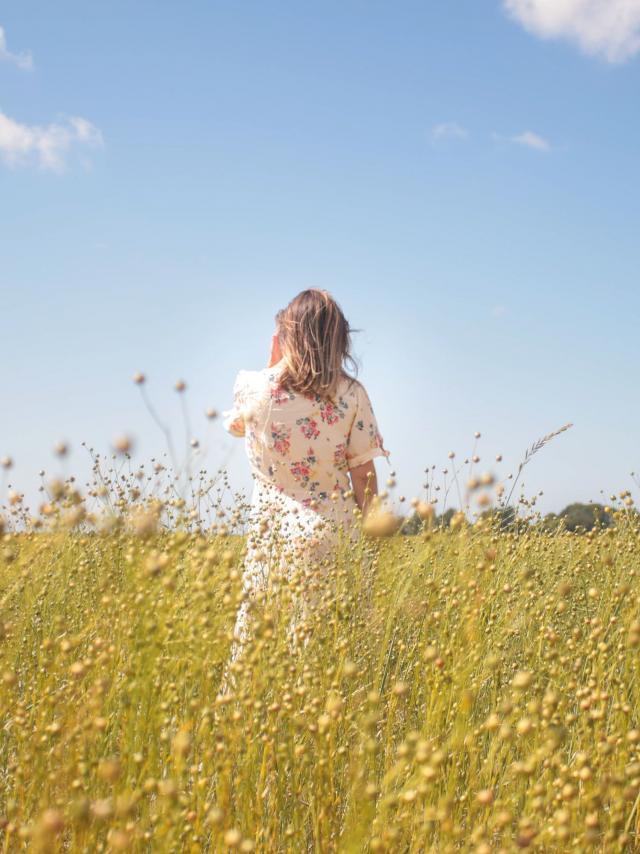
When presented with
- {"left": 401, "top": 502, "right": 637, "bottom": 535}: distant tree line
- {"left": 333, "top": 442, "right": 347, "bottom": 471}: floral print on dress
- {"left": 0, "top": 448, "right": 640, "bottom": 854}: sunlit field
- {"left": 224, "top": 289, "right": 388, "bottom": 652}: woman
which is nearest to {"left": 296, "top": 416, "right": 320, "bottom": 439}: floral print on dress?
{"left": 224, "top": 289, "right": 388, "bottom": 652}: woman

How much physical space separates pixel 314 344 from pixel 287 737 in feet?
6.81

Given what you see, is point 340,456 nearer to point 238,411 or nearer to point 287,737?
point 238,411

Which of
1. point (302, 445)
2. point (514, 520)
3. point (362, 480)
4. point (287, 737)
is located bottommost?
point (287, 737)

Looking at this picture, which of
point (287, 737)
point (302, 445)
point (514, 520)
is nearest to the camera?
point (287, 737)

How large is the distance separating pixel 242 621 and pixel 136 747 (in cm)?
141

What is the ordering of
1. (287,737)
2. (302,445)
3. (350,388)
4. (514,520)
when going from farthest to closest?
(514,520) < (350,388) < (302,445) < (287,737)

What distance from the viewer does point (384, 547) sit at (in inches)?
150

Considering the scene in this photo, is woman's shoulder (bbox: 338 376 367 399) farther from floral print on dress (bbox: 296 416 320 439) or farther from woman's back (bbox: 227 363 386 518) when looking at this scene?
floral print on dress (bbox: 296 416 320 439)

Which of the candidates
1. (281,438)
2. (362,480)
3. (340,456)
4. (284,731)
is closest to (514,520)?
(362,480)

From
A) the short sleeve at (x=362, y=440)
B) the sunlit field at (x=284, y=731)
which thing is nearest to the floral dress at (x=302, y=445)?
the short sleeve at (x=362, y=440)

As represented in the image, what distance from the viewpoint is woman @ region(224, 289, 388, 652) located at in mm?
3734

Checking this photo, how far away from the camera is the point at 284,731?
2137mm

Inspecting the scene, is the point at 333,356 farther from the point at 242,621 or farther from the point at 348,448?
the point at 242,621

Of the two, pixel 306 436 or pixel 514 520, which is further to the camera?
pixel 514 520
